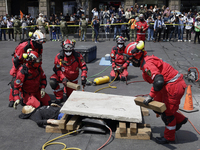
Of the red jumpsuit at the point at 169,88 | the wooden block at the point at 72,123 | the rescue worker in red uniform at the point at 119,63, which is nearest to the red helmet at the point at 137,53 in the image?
the red jumpsuit at the point at 169,88

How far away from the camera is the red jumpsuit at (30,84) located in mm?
5891

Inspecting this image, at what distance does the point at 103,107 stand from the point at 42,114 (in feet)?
4.84

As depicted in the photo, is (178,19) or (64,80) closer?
(64,80)

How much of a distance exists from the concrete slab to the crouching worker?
47cm

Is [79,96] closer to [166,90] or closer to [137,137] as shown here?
[137,137]

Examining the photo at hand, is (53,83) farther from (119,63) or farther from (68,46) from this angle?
(119,63)

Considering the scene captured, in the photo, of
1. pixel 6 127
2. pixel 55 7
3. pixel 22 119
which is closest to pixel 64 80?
pixel 22 119

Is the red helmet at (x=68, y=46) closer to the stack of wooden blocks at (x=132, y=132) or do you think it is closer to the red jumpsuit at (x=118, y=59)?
the red jumpsuit at (x=118, y=59)

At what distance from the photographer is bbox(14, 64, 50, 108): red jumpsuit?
5891 mm

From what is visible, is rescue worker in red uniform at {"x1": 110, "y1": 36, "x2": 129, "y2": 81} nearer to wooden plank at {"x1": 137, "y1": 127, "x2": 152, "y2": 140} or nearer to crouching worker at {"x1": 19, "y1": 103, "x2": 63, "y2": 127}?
crouching worker at {"x1": 19, "y1": 103, "x2": 63, "y2": 127}

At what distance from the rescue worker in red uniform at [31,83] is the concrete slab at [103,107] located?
1145mm

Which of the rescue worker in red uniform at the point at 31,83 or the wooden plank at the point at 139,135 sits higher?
the rescue worker in red uniform at the point at 31,83

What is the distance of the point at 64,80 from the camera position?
6.58m

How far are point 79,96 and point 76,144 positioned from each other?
1342 millimetres
